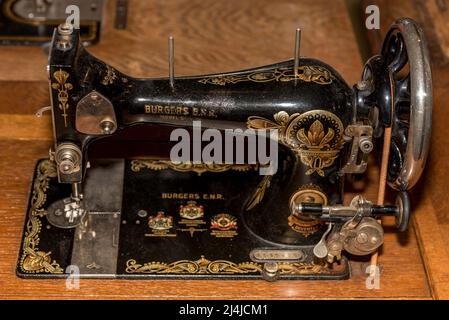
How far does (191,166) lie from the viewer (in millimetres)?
2268

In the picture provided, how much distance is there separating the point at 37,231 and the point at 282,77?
2.16ft

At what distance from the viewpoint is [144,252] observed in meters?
2.07

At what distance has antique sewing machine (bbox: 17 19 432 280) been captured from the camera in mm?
1877

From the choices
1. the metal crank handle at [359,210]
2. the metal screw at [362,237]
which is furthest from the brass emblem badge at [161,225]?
the metal screw at [362,237]

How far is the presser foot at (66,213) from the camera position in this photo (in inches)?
83.4

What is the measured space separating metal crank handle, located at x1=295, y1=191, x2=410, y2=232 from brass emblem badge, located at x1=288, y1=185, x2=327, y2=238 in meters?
0.07

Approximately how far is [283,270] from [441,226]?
0.40 metres

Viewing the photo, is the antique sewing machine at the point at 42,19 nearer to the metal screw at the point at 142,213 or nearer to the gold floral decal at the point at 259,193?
the metal screw at the point at 142,213

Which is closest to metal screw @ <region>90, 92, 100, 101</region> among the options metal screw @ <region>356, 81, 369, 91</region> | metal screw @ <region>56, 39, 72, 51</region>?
metal screw @ <region>56, 39, 72, 51</region>

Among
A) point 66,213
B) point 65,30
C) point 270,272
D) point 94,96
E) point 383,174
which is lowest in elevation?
point 270,272

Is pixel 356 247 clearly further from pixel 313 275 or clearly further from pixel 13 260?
pixel 13 260

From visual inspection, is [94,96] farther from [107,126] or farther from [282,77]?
[282,77]

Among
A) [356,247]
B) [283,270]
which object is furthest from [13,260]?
[356,247]

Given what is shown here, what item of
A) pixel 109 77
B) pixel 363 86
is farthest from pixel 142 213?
pixel 363 86
